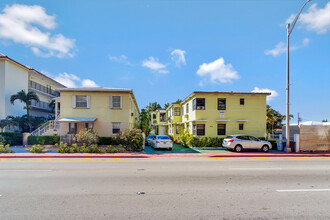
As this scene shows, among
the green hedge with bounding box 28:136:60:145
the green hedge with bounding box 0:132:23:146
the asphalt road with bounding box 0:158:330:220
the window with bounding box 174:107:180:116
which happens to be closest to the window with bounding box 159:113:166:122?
the window with bounding box 174:107:180:116

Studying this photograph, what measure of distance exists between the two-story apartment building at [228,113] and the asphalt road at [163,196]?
11.4m

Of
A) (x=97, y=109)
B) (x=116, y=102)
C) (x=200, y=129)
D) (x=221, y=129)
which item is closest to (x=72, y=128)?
(x=97, y=109)

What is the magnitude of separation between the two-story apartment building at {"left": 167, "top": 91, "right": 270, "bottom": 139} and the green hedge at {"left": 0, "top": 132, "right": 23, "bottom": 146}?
18569 mm

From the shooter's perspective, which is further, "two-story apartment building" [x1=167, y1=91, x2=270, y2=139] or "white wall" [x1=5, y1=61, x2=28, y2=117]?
"white wall" [x1=5, y1=61, x2=28, y2=117]

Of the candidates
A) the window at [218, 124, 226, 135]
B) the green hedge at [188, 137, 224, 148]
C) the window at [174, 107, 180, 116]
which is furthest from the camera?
the window at [174, 107, 180, 116]

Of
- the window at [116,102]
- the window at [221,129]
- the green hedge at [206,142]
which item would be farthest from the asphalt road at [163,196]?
the window at [221,129]

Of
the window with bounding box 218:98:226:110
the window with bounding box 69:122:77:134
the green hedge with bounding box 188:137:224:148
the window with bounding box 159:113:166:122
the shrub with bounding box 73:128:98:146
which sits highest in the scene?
the window with bounding box 218:98:226:110

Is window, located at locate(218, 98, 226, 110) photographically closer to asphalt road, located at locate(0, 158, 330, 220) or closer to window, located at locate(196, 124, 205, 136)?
window, located at locate(196, 124, 205, 136)

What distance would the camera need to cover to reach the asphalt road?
423 centimetres

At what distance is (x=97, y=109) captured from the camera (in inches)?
722

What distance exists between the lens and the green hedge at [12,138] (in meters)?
18.1

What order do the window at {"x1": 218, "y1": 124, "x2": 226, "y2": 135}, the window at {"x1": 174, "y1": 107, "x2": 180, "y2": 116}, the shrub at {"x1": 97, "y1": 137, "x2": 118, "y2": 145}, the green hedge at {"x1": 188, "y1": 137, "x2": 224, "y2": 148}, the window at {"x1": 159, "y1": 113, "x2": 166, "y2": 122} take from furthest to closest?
the window at {"x1": 159, "y1": 113, "x2": 166, "y2": 122} → the window at {"x1": 174, "y1": 107, "x2": 180, "y2": 116} → the window at {"x1": 218, "y1": 124, "x2": 226, "y2": 135} → the green hedge at {"x1": 188, "y1": 137, "x2": 224, "y2": 148} → the shrub at {"x1": 97, "y1": 137, "x2": 118, "y2": 145}

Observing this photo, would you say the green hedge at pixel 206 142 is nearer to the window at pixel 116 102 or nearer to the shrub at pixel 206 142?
the shrub at pixel 206 142

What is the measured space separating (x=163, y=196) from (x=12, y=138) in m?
20.4
